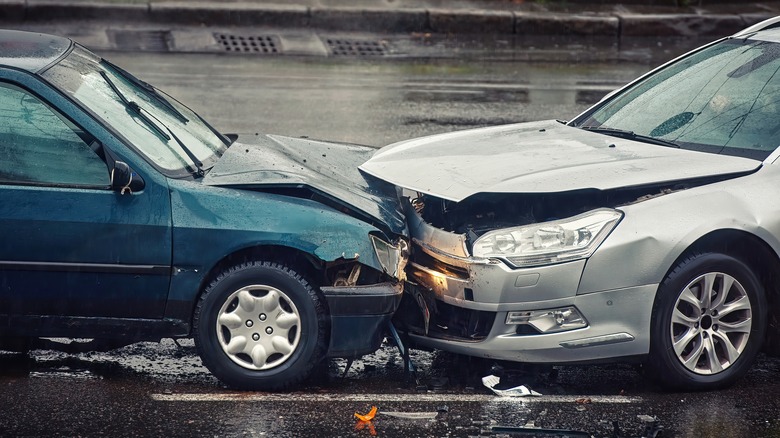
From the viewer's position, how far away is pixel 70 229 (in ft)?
16.6

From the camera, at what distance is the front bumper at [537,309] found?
513cm

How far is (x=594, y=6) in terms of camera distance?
17.7 meters

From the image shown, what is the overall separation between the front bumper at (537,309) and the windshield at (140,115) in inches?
55.9

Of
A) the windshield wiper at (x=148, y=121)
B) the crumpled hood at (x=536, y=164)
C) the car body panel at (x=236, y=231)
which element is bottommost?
the car body panel at (x=236, y=231)

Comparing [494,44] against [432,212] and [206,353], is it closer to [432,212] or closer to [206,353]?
[432,212]

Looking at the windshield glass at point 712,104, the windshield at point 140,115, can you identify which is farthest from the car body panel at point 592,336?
the windshield at point 140,115

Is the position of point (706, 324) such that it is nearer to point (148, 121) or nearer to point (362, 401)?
point (362, 401)

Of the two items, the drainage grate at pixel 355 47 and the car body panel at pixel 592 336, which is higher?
the drainage grate at pixel 355 47

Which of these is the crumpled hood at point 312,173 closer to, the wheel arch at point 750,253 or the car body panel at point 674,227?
the car body panel at point 674,227

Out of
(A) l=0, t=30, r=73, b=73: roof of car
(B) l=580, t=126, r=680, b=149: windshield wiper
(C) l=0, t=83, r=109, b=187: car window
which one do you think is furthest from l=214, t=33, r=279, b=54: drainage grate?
(C) l=0, t=83, r=109, b=187: car window

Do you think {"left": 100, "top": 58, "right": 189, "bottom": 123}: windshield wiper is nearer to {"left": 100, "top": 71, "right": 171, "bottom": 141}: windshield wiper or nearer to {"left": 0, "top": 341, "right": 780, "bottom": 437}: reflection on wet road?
{"left": 100, "top": 71, "right": 171, "bottom": 141}: windshield wiper

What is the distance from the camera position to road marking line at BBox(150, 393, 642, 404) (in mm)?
5117

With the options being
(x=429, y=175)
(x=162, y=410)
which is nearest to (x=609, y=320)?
(x=429, y=175)

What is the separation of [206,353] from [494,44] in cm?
1151
